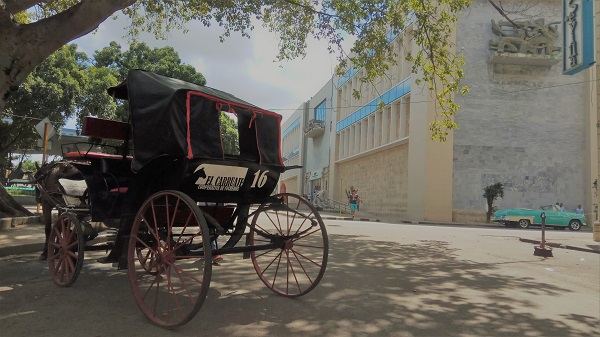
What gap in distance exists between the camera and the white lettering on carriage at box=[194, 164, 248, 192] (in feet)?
13.2

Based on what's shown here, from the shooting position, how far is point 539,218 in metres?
21.9

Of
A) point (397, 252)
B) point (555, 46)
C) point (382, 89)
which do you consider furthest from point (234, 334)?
point (382, 89)

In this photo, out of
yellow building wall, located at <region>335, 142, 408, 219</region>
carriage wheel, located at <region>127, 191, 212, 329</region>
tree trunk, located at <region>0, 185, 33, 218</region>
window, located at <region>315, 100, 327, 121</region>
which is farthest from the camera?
window, located at <region>315, 100, 327, 121</region>

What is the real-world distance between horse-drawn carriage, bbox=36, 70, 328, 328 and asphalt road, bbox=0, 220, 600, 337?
Answer: 27 cm

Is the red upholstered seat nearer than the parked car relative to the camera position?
Yes

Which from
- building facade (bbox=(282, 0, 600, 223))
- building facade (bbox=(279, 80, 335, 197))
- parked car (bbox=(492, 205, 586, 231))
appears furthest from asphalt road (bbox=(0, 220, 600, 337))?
building facade (bbox=(279, 80, 335, 197))

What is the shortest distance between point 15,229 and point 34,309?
6450 millimetres

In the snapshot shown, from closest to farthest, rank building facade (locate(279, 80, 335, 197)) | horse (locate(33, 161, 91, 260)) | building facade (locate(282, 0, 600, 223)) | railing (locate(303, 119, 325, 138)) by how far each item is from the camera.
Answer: horse (locate(33, 161, 91, 260)), building facade (locate(282, 0, 600, 223)), building facade (locate(279, 80, 335, 197)), railing (locate(303, 119, 325, 138))

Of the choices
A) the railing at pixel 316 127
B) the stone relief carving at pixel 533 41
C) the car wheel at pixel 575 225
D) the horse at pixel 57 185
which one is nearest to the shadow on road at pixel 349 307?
the horse at pixel 57 185

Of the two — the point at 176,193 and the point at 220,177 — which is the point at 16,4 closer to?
the point at 220,177

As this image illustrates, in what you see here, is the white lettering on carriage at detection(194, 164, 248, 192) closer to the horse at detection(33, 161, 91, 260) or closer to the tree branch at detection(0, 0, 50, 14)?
the horse at detection(33, 161, 91, 260)

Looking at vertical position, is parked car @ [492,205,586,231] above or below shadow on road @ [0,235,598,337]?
above

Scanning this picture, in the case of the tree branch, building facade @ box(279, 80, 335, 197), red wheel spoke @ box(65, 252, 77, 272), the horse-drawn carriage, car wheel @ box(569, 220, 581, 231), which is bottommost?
red wheel spoke @ box(65, 252, 77, 272)

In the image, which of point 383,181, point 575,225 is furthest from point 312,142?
point 575,225
